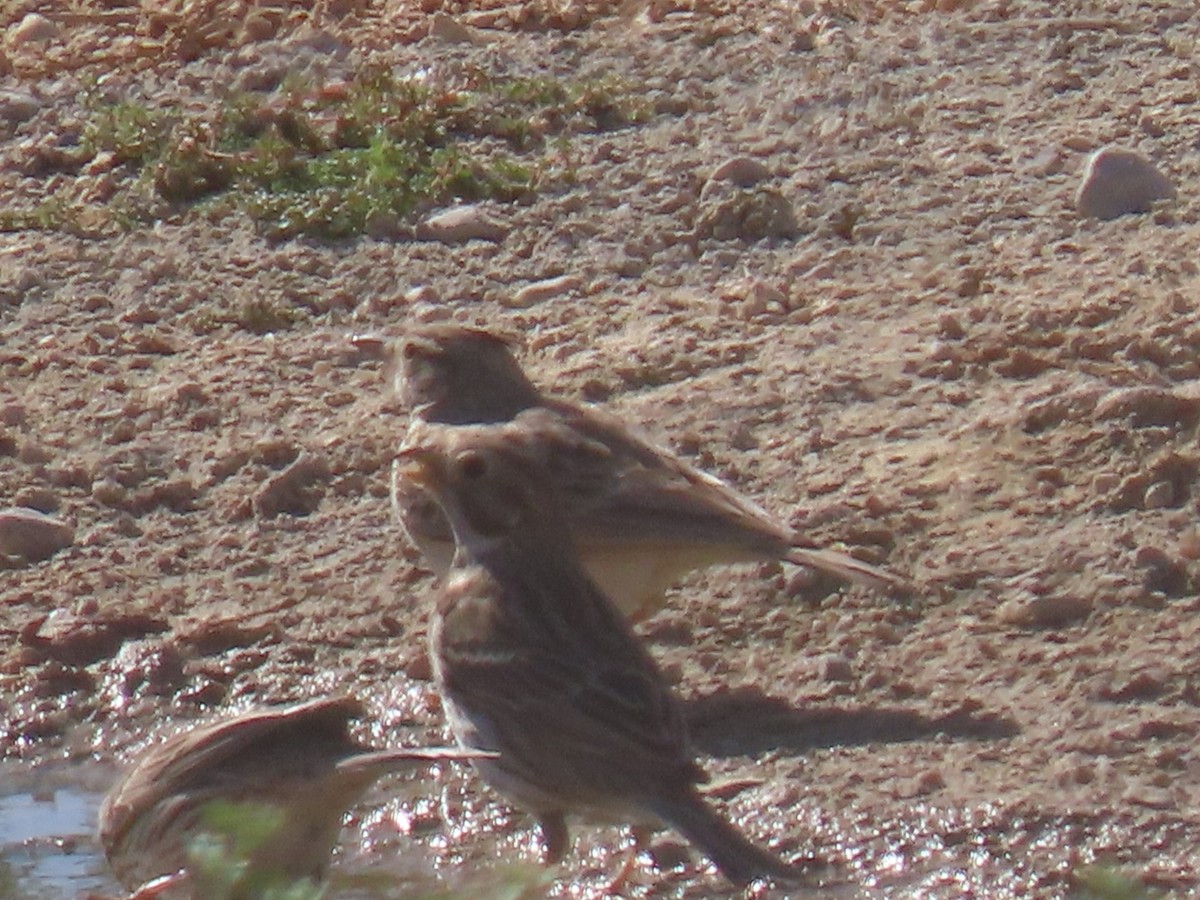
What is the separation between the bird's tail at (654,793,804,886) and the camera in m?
6.52

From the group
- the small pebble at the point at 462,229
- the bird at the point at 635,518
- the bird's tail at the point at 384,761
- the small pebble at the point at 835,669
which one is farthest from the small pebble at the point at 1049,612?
the small pebble at the point at 462,229

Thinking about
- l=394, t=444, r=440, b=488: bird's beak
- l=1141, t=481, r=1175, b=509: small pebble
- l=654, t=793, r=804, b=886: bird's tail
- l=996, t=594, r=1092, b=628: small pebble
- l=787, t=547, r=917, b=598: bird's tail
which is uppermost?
l=394, t=444, r=440, b=488: bird's beak

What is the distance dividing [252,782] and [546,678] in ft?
2.50

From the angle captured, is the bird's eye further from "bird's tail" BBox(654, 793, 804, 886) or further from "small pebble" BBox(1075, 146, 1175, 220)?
"small pebble" BBox(1075, 146, 1175, 220)

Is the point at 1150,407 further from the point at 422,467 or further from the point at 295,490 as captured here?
the point at 295,490

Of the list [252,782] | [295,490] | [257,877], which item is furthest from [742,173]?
[257,877]

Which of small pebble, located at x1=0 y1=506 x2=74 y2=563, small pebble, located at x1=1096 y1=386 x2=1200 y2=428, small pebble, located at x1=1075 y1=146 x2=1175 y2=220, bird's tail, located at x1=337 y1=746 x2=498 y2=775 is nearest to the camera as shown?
bird's tail, located at x1=337 y1=746 x2=498 y2=775

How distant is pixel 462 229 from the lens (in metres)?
11.0

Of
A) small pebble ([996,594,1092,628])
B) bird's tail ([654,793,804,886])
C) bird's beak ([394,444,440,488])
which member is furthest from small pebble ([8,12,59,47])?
bird's tail ([654,793,804,886])

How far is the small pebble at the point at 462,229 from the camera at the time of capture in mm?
11016

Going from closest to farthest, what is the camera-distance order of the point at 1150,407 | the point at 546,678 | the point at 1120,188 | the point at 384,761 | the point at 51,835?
the point at 384,761, the point at 546,678, the point at 51,835, the point at 1150,407, the point at 1120,188

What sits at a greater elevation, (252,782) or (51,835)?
(252,782)

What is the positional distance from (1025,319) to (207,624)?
2.88 meters

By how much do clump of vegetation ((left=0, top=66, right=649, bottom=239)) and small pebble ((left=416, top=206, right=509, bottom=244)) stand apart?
157 millimetres
